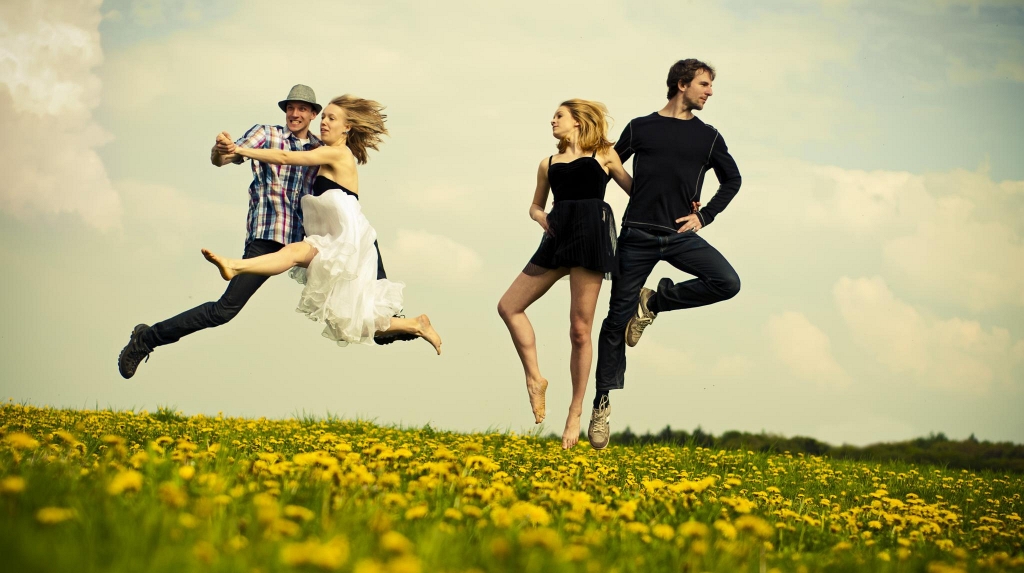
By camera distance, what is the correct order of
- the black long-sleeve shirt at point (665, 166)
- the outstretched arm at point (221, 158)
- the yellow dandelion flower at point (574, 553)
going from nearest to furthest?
the yellow dandelion flower at point (574, 553)
the black long-sleeve shirt at point (665, 166)
the outstretched arm at point (221, 158)

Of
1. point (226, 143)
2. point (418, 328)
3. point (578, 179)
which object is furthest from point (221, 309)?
point (578, 179)

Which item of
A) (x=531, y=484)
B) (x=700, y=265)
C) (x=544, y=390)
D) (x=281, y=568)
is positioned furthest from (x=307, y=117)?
(x=281, y=568)

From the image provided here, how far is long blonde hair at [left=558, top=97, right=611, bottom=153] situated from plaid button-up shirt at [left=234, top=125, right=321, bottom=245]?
2556 millimetres

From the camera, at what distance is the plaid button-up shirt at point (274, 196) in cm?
831

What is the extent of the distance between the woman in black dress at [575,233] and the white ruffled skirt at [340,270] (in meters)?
1.32

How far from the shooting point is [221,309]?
820 cm

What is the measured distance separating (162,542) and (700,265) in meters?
5.93

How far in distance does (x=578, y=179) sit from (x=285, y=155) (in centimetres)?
259

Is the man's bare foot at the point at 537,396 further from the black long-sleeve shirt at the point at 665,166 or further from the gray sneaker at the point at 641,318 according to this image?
the black long-sleeve shirt at the point at 665,166

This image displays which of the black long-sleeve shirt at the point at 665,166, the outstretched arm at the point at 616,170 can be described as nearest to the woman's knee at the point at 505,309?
the black long-sleeve shirt at the point at 665,166

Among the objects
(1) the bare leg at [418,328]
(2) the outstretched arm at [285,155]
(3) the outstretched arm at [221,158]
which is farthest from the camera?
(1) the bare leg at [418,328]

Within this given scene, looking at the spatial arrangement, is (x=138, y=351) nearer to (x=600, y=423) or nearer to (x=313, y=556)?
(x=600, y=423)

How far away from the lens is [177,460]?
16.4ft

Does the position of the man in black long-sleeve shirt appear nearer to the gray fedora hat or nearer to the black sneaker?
the gray fedora hat
